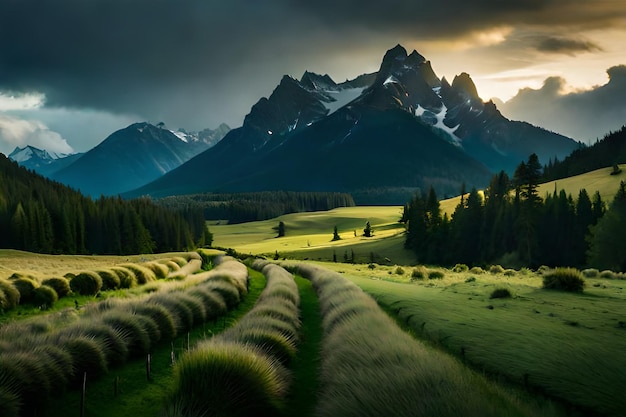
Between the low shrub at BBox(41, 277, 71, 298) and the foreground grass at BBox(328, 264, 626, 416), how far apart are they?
65.4ft

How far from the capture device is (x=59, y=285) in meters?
26.5

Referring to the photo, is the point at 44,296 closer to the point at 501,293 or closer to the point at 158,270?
the point at 158,270

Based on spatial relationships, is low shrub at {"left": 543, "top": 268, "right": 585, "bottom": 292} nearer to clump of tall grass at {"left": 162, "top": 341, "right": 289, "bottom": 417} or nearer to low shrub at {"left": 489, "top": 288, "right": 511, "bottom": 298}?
low shrub at {"left": 489, "top": 288, "right": 511, "bottom": 298}

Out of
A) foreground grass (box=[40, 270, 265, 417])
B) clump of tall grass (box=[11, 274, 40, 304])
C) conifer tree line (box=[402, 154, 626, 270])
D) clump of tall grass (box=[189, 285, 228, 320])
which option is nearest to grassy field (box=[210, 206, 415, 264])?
conifer tree line (box=[402, 154, 626, 270])

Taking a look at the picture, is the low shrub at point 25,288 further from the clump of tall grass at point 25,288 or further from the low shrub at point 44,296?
the low shrub at point 44,296

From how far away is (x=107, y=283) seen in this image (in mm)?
31219

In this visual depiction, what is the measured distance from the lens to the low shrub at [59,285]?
26.3 metres

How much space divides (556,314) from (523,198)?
6776 cm

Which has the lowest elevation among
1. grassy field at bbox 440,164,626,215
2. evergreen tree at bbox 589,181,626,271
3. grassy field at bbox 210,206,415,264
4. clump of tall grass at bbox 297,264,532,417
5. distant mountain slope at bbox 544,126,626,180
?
grassy field at bbox 210,206,415,264

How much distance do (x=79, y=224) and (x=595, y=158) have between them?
159602 millimetres

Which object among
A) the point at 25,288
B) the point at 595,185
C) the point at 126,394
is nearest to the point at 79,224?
the point at 25,288

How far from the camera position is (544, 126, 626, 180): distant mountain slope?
144 m

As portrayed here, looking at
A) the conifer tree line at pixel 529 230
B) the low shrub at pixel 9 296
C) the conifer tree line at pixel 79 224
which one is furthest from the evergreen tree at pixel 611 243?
the conifer tree line at pixel 79 224

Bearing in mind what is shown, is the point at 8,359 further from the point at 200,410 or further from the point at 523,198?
the point at 523,198
